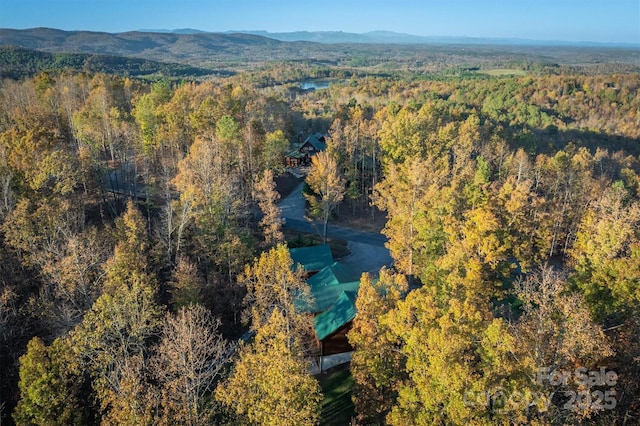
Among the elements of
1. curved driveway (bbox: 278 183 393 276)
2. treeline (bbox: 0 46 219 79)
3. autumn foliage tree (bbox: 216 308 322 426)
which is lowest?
curved driveway (bbox: 278 183 393 276)

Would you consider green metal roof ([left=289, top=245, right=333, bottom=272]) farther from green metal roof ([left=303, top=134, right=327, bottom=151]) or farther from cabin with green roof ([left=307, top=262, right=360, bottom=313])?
green metal roof ([left=303, top=134, right=327, bottom=151])

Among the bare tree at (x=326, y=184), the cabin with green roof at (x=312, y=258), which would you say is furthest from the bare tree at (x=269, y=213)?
the bare tree at (x=326, y=184)

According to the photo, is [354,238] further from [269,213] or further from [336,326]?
[336,326]

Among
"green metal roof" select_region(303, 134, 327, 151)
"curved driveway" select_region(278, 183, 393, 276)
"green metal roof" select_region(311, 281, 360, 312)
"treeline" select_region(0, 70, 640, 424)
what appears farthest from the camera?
"green metal roof" select_region(303, 134, 327, 151)

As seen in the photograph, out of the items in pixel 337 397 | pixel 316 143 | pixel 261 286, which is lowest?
pixel 337 397

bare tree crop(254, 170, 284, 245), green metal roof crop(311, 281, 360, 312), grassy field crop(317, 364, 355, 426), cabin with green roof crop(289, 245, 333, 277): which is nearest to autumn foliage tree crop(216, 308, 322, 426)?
grassy field crop(317, 364, 355, 426)

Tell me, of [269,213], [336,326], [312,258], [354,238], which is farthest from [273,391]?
[354,238]

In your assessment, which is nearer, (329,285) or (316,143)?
(329,285)
